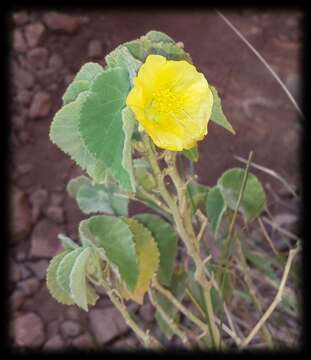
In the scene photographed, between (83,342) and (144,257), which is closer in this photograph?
(144,257)

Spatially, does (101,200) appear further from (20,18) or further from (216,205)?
Answer: (20,18)

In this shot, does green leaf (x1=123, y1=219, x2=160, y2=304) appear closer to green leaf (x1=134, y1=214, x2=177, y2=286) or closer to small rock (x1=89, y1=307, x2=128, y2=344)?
green leaf (x1=134, y1=214, x2=177, y2=286)

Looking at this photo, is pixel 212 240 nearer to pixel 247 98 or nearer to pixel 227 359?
pixel 227 359

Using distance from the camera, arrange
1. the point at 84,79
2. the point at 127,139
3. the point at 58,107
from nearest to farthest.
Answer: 1. the point at 127,139
2. the point at 84,79
3. the point at 58,107

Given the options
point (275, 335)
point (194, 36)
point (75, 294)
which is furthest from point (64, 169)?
point (75, 294)

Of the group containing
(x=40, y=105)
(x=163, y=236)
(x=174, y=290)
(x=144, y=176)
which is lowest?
(x=40, y=105)

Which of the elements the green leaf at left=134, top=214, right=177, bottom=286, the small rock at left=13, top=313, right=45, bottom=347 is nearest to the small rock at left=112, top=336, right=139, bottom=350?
the small rock at left=13, top=313, right=45, bottom=347

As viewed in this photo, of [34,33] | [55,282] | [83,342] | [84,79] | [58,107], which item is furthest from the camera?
[34,33]

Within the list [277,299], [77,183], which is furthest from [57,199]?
[277,299]
